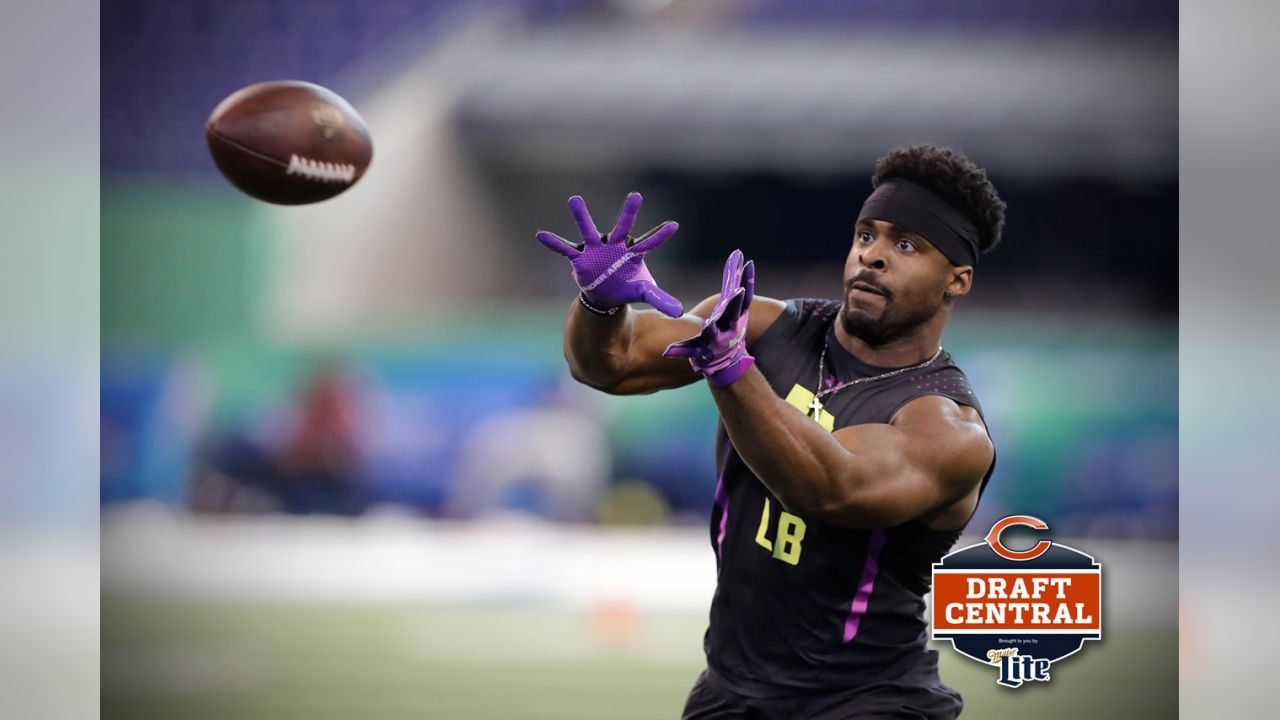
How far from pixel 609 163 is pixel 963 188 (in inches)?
70.4

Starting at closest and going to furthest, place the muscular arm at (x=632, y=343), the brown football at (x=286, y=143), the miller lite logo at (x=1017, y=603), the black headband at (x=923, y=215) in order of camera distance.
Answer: the muscular arm at (x=632, y=343)
the black headband at (x=923, y=215)
the brown football at (x=286, y=143)
the miller lite logo at (x=1017, y=603)

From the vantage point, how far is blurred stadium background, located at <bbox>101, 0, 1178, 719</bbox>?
3738 mm

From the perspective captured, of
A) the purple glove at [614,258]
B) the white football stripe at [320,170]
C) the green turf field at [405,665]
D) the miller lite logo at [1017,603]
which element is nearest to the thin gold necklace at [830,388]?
the purple glove at [614,258]

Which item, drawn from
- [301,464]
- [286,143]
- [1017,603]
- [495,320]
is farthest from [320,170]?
[1017,603]

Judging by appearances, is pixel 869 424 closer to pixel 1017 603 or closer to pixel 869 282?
pixel 869 282

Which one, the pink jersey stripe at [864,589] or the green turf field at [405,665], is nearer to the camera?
the pink jersey stripe at [864,589]

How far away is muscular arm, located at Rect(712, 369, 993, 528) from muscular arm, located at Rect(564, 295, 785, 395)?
0.38 m

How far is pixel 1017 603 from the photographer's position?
12.0ft

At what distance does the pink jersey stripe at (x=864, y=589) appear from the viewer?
211cm

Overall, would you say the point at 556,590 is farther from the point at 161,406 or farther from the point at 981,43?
the point at 981,43

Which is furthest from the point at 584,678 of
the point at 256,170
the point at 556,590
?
the point at 256,170

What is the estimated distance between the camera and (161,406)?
3.78 meters

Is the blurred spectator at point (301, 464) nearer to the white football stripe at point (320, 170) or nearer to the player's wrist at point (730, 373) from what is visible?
the white football stripe at point (320, 170)

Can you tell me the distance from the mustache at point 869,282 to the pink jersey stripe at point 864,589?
1.48ft
